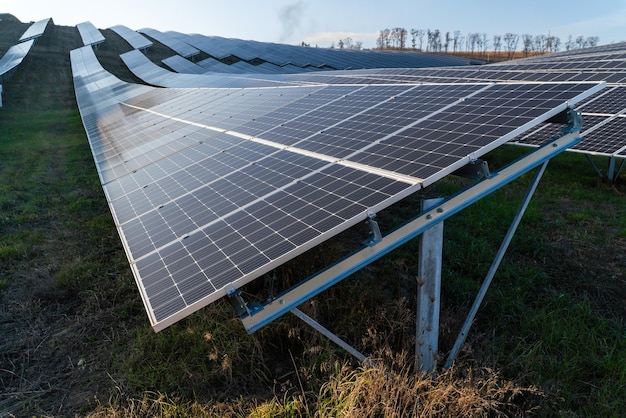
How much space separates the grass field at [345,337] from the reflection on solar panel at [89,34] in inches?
1997

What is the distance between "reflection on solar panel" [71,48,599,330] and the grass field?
5.08 feet

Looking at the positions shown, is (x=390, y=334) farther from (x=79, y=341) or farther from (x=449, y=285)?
(x=79, y=341)

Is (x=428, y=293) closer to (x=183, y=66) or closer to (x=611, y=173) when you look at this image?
(x=611, y=173)

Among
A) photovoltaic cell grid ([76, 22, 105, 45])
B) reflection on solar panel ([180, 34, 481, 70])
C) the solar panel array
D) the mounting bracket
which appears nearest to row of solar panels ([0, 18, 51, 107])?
photovoltaic cell grid ([76, 22, 105, 45])

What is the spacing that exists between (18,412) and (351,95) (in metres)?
9.11

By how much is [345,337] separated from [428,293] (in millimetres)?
1642

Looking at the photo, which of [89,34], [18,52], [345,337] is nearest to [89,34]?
[89,34]

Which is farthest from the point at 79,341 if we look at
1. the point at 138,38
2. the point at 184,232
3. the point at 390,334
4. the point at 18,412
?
the point at 138,38

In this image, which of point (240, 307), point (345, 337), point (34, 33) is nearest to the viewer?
point (240, 307)

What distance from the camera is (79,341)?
6.46m

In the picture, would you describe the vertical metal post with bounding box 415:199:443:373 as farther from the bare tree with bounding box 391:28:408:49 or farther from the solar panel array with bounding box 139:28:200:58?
the bare tree with bounding box 391:28:408:49

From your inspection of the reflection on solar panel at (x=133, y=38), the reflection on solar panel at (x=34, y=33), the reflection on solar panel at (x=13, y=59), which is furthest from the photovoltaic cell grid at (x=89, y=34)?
the reflection on solar panel at (x=13, y=59)

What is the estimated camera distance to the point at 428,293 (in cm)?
494

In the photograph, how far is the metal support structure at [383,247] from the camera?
425cm
